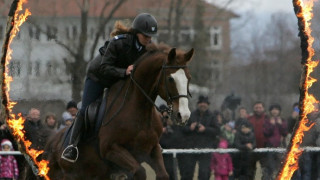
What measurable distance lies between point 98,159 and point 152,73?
1.49m

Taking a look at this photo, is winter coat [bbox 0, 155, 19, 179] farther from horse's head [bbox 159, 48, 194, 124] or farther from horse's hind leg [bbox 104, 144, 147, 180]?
horse's head [bbox 159, 48, 194, 124]

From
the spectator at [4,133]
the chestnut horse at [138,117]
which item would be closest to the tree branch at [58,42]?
the spectator at [4,133]

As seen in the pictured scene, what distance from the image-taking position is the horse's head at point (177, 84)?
962 cm

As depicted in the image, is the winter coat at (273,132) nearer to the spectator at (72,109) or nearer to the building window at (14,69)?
the spectator at (72,109)

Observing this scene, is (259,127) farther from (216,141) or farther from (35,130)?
(35,130)

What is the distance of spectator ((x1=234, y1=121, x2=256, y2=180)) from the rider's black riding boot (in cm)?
434

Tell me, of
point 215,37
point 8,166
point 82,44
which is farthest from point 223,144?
point 215,37

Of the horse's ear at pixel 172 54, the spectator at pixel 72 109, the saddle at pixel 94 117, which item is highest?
the horse's ear at pixel 172 54

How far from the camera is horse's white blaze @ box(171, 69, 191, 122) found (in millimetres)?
9555

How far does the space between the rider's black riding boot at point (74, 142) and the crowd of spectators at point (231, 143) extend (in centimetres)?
371

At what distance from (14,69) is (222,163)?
14.0 ft

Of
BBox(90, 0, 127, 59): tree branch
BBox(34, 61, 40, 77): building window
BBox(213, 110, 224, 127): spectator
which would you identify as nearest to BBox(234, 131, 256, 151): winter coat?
BBox(213, 110, 224, 127): spectator

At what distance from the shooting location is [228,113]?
1742 cm

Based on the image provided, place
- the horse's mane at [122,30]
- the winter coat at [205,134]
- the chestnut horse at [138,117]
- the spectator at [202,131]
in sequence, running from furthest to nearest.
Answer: the winter coat at [205,134] < the spectator at [202,131] < the horse's mane at [122,30] < the chestnut horse at [138,117]
